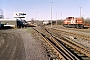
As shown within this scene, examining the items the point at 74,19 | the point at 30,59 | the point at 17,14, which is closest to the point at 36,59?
the point at 30,59

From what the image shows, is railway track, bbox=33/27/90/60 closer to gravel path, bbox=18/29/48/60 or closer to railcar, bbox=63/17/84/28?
gravel path, bbox=18/29/48/60

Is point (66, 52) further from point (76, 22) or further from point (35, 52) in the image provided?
point (76, 22)

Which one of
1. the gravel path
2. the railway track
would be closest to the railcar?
the gravel path

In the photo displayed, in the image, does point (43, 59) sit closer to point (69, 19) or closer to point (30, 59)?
point (30, 59)

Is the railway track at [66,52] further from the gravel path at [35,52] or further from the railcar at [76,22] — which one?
the railcar at [76,22]

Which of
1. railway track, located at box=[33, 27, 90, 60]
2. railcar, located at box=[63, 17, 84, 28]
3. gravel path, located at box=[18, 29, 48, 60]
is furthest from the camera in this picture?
railcar, located at box=[63, 17, 84, 28]

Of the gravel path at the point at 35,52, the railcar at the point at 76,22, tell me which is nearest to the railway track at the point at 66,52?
the gravel path at the point at 35,52

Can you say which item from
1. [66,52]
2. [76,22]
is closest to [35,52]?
[66,52]

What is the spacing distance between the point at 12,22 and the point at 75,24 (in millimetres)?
28368

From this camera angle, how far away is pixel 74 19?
5747 centimetres

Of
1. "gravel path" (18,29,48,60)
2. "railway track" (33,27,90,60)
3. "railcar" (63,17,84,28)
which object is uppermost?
"railcar" (63,17,84,28)

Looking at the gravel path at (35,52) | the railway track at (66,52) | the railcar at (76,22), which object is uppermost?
the railcar at (76,22)

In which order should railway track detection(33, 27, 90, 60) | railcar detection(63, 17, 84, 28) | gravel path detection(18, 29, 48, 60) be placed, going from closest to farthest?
railway track detection(33, 27, 90, 60) < gravel path detection(18, 29, 48, 60) < railcar detection(63, 17, 84, 28)

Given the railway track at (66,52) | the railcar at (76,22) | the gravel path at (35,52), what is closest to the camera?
the railway track at (66,52)
